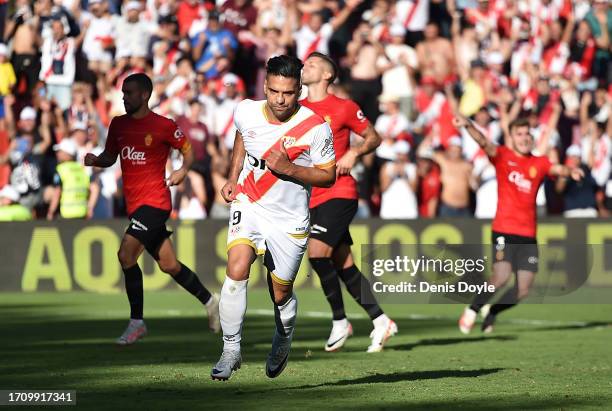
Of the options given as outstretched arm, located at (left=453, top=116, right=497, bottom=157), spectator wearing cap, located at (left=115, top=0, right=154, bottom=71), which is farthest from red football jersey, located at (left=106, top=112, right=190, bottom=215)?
spectator wearing cap, located at (left=115, top=0, right=154, bottom=71)

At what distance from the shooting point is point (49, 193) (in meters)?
22.4

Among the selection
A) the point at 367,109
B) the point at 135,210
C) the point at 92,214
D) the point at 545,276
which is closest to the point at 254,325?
the point at 135,210

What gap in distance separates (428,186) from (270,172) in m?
13.7

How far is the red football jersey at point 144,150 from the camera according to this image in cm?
1323

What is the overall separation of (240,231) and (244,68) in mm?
16018

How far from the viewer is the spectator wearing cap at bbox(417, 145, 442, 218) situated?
74.9 feet

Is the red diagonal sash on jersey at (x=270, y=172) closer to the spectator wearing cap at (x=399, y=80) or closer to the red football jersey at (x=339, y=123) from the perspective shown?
the red football jersey at (x=339, y=123)

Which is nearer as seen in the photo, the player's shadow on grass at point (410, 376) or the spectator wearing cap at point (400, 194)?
the player's shadow on grass at point (410, 376)

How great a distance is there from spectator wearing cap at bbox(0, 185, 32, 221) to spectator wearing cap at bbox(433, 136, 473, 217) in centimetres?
684

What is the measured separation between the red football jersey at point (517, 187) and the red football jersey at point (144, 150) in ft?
13.4

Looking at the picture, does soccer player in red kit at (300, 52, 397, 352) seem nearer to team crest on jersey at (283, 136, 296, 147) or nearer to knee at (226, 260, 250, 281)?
team crest on jersey at (283, 136, 296, 147)

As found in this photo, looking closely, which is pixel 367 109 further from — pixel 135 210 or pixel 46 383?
pixel 46 383

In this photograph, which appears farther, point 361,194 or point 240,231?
point 361,194

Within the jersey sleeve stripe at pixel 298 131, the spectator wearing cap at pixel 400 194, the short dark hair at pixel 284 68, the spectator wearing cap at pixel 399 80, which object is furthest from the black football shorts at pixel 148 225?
the spectator wearing cap at pixel 399 80
